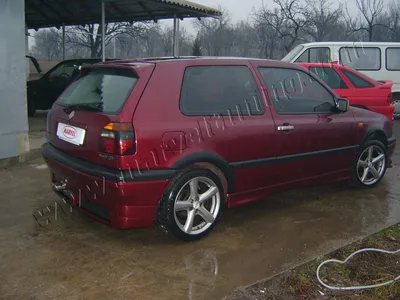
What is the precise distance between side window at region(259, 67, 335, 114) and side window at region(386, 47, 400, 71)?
323 inches

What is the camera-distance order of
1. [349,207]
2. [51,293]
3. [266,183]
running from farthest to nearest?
[349,207] → [266,183] → [51,293]

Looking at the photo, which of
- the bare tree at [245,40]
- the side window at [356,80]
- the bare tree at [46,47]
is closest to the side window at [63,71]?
the side window at [356,80]

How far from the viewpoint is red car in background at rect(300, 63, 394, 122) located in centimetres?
830

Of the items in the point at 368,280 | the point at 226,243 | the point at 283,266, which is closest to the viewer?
the point at 368,280

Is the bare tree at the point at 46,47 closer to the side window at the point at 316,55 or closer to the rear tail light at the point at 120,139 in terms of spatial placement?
the side window at the point at 316,55

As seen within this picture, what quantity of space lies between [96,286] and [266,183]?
6.19 feet

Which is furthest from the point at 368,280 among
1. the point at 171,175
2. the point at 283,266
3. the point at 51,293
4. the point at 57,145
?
the point at 57,145

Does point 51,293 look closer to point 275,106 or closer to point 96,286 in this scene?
point 96,286

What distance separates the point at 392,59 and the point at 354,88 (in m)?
4.38

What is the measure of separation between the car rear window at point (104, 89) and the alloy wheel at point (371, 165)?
3.02 meters

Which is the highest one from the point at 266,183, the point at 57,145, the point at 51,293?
the point at 57,145

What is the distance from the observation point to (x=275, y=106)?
13.3 ft

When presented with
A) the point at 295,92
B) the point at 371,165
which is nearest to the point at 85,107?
the point at 295,92

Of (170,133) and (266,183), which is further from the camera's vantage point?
(266,183)
